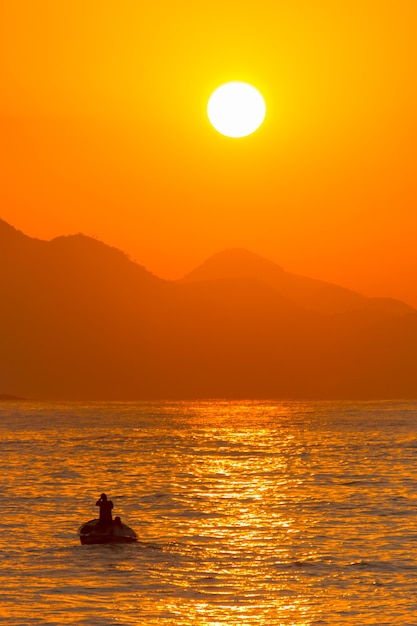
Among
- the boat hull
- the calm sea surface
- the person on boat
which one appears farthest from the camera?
the person on boat

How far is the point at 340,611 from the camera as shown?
36969 mm

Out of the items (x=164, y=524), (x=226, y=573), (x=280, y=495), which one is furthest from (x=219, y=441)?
(x=226, y=573)

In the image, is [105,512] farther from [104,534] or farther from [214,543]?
[214,543]

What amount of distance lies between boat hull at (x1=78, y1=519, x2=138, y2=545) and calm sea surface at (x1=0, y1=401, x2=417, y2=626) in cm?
40

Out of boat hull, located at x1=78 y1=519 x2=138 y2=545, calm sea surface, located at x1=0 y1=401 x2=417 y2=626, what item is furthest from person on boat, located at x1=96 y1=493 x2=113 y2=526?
calm sea surface, located at x1=0 y1=401 x2=417 y2=626

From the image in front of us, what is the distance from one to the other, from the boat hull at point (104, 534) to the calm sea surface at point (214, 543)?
40 cm

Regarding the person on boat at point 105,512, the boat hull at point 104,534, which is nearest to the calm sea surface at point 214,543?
the boat hull at point 104,534

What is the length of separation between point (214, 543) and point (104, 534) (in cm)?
484

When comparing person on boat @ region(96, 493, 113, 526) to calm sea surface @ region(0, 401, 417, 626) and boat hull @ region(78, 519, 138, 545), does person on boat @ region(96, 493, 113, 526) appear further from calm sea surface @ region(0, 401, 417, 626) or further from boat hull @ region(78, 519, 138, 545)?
calm sea surface @ region(0, 401, 417, 626)

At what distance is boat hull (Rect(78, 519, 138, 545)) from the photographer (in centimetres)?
4984

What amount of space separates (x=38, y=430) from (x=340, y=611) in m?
150

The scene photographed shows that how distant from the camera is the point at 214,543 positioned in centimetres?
5156

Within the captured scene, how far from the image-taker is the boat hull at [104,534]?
4984cm

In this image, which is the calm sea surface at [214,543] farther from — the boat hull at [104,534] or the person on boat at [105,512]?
the person on boat at [105,512]
